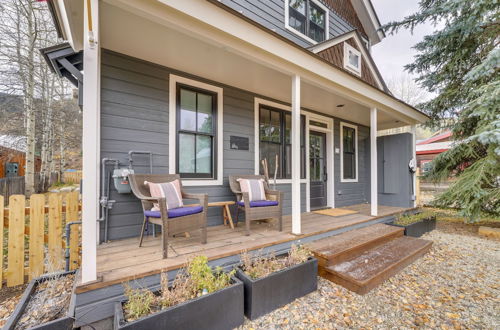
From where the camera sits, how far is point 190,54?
116 inches

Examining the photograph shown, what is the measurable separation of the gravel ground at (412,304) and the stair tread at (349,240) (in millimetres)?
368

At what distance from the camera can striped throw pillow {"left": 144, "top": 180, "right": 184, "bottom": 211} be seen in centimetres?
267

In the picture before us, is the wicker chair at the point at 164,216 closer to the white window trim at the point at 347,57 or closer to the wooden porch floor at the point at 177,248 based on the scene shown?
the wooden porch floor at the point at 177,248

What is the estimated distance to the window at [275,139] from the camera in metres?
4.46

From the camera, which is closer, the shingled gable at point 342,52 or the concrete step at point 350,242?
the concrete step at point 350,242

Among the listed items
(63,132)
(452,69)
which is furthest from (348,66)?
(63,132)

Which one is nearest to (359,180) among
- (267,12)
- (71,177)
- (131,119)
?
(267,12)

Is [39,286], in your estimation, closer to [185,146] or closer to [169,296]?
[169,296]

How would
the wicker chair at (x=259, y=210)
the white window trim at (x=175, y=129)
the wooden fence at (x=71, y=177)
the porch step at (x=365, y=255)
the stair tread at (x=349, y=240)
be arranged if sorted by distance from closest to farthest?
the porch step at (x=365, y=255) → the stair tread at (x=349, y=240) → the wicker chair at (x=259, y=210) → the white window trim at (x=175, y=129) → the wooden fence at (x=71, y=177)

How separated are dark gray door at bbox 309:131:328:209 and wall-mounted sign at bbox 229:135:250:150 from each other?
194 centimetres

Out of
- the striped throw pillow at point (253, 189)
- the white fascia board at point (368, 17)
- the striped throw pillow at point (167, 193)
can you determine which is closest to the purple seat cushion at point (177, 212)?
the striped throw pillow at point (167, 193)

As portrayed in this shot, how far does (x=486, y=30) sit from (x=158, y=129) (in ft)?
22.5

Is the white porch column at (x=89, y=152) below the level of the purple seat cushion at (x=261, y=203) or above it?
above

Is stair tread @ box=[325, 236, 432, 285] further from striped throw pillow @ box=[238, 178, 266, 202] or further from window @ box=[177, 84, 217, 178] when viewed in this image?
window @ box=[177, 84, 217, 178]
